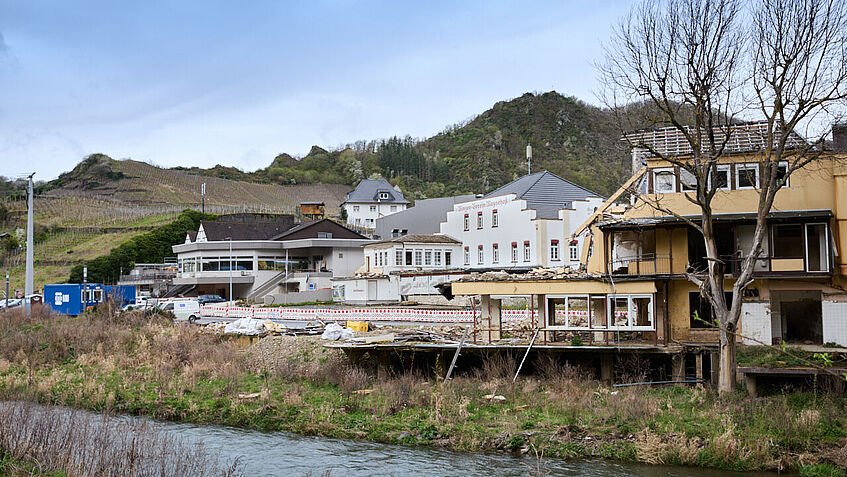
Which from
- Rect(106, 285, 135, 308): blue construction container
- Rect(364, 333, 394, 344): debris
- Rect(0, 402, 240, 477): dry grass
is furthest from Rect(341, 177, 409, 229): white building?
Rect(0, 402, 240, 477): dry grass

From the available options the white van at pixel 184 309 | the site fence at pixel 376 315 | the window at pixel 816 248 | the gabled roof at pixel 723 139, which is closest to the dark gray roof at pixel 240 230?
the site fence at pixel 376 315

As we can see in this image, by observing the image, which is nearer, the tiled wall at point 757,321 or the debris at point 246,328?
the tiled wall at point 757,321

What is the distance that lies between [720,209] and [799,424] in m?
11.3

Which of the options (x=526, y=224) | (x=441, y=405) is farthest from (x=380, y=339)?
(x=526, y=224)

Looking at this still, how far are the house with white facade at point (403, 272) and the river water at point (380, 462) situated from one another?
111 ft

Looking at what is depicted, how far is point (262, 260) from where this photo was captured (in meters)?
70.2

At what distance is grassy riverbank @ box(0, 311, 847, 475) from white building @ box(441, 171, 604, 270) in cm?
2640

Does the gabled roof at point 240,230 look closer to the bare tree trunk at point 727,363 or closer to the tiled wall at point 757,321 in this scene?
the tiled wall at point 757,321

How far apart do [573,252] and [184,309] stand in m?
26.7

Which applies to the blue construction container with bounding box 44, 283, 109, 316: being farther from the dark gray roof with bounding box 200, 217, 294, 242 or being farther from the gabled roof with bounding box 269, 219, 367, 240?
the gabled roof with bounding box 269, 219, 367, 240

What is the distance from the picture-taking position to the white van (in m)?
44.0

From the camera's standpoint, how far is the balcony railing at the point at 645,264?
27870 mm

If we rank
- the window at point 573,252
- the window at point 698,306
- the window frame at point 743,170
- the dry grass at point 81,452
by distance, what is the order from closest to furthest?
1. the dry grass at point 81,452
2. the window at point 698,306
3. the window frame at point 743,170
4. the window at point 573,252

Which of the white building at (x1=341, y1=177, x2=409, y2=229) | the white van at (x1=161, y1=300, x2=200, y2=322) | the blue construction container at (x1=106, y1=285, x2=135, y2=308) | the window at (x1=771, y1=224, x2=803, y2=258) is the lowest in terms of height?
the white van at (x1=161, y1=300, x2=200, y2=322)
